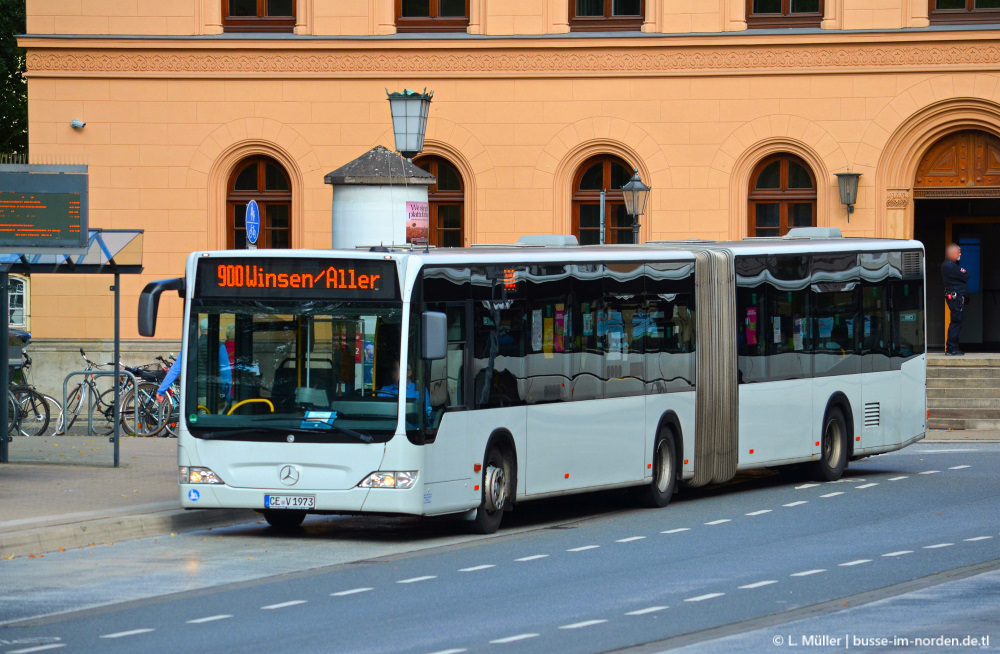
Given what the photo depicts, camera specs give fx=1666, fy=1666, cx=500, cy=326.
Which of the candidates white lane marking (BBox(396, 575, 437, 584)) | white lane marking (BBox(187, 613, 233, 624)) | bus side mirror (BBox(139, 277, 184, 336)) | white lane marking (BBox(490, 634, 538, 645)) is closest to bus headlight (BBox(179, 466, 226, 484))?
bus side mirror (BBox(139, 277, 184, 336))

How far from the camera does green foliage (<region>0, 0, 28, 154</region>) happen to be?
47.8 meters

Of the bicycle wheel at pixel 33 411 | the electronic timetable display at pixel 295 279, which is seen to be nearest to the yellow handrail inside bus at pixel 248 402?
the electronic timetable display at pixel 295 279

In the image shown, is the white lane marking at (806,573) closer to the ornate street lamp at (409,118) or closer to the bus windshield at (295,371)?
the bus windshield at (295,371)

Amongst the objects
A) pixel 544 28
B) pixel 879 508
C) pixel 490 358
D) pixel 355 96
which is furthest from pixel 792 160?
pixel 490 358

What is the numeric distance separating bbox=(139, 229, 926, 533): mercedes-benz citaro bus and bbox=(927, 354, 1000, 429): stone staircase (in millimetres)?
8576

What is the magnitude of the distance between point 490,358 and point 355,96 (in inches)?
760

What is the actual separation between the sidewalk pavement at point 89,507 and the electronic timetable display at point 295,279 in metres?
2.16

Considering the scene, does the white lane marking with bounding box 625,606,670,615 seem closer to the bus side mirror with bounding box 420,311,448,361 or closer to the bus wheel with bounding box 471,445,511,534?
the bus side mirror with bounding box 420,311,448,361

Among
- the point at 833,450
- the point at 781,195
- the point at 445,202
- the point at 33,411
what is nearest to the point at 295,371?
the point at 833,450

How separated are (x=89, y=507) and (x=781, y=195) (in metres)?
20.3

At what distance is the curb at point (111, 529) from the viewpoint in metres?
13.3

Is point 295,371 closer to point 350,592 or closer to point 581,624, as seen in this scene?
point 350,592

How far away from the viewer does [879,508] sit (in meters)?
16.7

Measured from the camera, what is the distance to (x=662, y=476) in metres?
17.2
